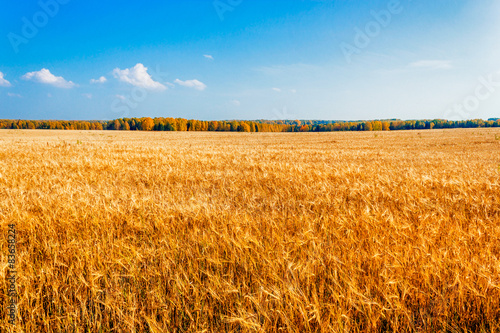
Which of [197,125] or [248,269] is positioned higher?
[197,125]

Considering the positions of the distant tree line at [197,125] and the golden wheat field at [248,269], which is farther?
the distant tree line at [197,125]

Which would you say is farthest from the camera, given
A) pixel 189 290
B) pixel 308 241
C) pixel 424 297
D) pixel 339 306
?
pixel 308 241

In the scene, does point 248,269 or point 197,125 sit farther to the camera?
point 197,125

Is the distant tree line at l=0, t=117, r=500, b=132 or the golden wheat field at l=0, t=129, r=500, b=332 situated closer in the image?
the golden wheat field at l=0, t=129, r=500, b=332

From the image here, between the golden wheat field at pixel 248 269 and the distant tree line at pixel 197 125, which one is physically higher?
the distant tree line at pixel 197 125

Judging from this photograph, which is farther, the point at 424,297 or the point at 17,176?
the point at 17,176

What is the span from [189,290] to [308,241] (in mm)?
1182

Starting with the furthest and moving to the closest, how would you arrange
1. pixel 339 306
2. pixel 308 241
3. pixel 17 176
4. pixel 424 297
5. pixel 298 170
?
pixel 298 170 → pixel 17 176 → pixel 308 241 → pixel 424 297 → pixel 339 306

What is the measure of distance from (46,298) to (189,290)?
3.26ft

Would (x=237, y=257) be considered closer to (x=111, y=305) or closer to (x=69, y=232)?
(x=111, y=305)

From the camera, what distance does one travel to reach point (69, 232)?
275cm

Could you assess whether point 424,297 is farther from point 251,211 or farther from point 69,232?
point 69,232

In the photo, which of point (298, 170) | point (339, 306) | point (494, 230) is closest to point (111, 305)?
point (339, 306)

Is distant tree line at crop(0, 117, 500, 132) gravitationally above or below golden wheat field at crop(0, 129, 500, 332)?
above
